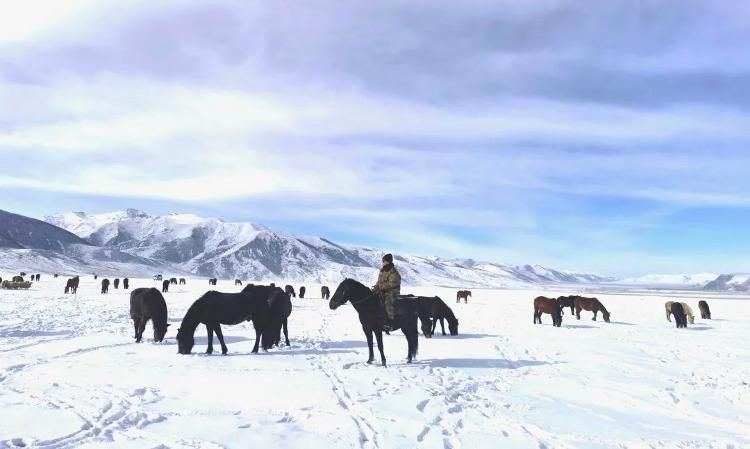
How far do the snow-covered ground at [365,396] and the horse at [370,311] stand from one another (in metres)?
0.78

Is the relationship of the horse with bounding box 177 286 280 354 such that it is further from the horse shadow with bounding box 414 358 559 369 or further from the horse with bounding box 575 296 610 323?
the horse with bounding box 575 296 610 323

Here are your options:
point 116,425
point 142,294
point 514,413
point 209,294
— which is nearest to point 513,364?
point 514,413

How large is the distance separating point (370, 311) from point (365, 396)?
4.10 m

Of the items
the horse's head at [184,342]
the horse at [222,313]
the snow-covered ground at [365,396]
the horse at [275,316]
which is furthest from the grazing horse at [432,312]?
the horse's head at [184,342]

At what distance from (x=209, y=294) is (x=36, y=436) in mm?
8159

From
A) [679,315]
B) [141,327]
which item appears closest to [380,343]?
[141,327]

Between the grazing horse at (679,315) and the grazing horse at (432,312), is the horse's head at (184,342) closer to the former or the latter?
the grazing horse at (432,312)

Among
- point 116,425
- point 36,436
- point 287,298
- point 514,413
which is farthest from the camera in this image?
point 287,298

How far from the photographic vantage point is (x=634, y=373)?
12.8 metres

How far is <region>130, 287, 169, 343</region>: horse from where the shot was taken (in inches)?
647

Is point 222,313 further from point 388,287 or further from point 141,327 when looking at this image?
point 388,287

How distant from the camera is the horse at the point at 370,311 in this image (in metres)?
13.2

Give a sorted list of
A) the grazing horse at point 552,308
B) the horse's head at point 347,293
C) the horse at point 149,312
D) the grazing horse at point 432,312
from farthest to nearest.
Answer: the grazing horse at point 552,308, the grazing horse at point 432,312, the horse at point 149,312, the horse's head at point 347,293

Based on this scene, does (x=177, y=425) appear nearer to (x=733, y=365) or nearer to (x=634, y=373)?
(x=634, y=373)
